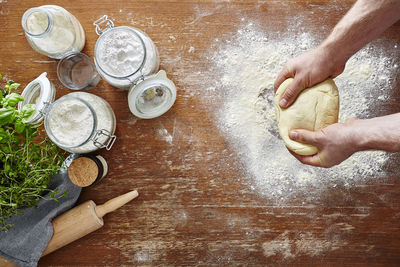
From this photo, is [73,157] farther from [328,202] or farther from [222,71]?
[328,202]

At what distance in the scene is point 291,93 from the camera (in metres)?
0.96

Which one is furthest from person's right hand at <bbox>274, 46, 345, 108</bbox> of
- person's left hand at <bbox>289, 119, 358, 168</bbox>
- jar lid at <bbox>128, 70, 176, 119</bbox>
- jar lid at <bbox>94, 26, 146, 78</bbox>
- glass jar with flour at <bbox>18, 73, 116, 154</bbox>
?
glass jar with flour at <bbox>18, 73, 116, 154</bbox>

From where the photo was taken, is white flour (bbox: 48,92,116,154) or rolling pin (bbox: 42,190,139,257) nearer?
white flour (bbox: 48,92,116,154)

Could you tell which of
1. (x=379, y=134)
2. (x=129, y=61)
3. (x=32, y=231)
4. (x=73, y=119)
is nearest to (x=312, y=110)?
(x=379, y=134)

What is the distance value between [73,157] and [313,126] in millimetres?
834

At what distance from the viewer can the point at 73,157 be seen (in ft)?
3.53

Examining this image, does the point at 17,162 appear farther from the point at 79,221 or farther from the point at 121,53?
the point at 121,53

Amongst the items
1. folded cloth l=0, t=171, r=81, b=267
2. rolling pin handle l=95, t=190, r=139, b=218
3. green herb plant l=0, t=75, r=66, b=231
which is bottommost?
folded cloth l=0, t=171, r=81, b=267

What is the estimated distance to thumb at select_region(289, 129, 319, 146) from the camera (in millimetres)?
935

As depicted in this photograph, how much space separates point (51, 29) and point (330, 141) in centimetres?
93

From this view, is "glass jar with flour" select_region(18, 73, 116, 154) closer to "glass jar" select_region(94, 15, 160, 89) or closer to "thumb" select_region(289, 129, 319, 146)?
"glass jar" select_region(94, 15, 160, 89)

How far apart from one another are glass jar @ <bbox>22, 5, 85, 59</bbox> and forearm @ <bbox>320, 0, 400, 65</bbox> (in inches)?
32.9

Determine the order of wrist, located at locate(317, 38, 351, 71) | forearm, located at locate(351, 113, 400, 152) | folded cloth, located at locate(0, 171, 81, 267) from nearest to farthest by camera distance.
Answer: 1. forearm, located at locate(351, 113, 400, 152)
2. wrist, located at locate(317, 38, 351, 71)
3. folded cloth, located at locate(0, 171, 81, 267)

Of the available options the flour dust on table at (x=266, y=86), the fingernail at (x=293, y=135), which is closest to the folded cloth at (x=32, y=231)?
the flour dust on table at (x=266, y=86)
